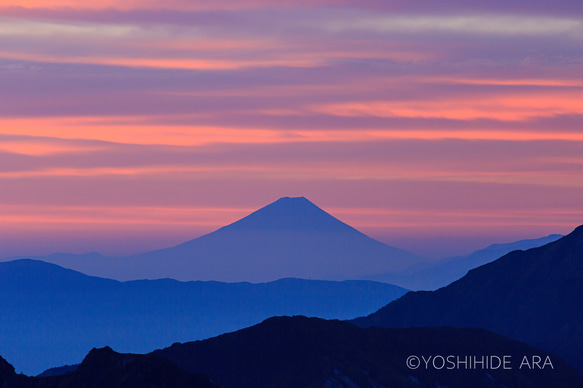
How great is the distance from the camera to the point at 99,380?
550 ft

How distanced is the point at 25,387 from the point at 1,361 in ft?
30.3

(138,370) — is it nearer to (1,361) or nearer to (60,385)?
(60,385)

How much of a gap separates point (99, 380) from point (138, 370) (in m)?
7.81

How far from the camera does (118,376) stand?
168 m

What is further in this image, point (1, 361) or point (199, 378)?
point (1, 361)

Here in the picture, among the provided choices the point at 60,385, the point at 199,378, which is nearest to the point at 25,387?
the point at 60,385

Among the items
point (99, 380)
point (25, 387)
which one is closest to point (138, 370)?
point (99, 380)

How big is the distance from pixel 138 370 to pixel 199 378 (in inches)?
422

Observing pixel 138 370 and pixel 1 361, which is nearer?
pixel 138 370

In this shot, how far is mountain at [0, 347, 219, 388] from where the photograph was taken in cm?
16138

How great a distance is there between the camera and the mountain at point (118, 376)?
529 ft

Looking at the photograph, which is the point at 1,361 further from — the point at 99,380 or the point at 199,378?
the point at 199,378

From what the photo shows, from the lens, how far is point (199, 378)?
162 m

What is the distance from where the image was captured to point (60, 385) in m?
169
